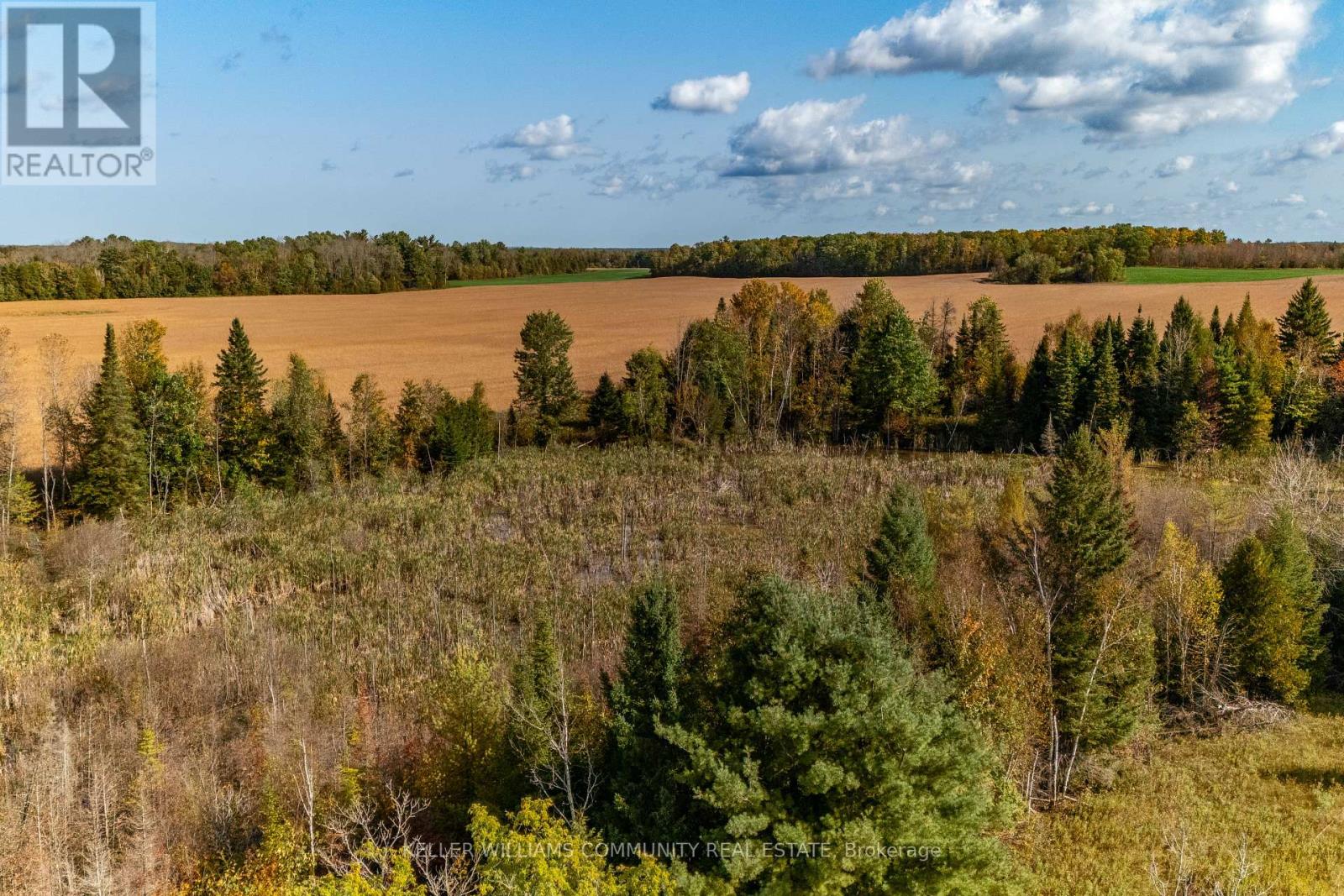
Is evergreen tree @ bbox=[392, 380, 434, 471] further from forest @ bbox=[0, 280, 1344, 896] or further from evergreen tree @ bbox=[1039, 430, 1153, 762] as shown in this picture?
evergreen tree @ bbox=[1039, 430, 1153, 762]

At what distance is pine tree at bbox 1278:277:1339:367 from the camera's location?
6731cm

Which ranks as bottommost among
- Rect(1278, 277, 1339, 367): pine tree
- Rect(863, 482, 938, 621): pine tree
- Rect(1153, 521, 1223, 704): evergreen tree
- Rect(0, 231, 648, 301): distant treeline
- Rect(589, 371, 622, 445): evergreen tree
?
Rect(1153, 521, 1223, 704): evergreen tree

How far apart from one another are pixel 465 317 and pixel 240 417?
48166 mm

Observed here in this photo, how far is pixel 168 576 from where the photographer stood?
36.8 meters

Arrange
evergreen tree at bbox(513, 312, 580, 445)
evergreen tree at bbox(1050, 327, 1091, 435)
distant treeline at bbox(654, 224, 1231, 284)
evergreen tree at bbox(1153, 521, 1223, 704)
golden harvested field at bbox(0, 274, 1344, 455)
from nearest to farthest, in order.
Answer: evergreen tree at bbox(1153, 521, 1223, 704)
evergreen tree at bbox(1050, 327, 1091, 435)
evergreen tree at bbox(513, 312, 580, 445)
golden harvested field at bbox(0, 274, 1344, 455)
distant treeline at bbox(654, 224, 1231, 284)

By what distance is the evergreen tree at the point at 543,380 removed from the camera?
6228 centimetres

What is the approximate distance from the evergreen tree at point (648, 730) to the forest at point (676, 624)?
0.32ft

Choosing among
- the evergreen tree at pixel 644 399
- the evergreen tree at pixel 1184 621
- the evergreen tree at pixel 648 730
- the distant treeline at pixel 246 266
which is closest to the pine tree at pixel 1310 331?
the evergreen tree at pixel 1184 621

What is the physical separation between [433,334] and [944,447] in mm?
54712

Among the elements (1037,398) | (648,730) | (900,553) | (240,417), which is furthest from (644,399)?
(648,730)

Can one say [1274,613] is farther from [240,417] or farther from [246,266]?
[246,266]

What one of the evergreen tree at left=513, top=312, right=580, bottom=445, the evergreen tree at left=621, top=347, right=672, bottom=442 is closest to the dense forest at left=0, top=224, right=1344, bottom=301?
the evergreen tree at left=621, top=347, right=672, bottom=442

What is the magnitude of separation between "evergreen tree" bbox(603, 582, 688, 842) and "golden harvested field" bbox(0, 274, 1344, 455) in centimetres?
5047

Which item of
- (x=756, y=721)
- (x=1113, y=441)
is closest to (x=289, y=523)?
(x=756, y=721)
